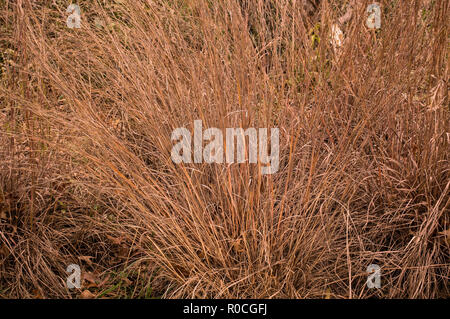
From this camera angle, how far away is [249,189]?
218 centimetres

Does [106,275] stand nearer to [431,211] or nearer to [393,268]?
[393,268]

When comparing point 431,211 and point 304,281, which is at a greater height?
point 431,211

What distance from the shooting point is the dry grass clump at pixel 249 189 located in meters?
2.11

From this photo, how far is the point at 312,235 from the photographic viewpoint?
2.13 m

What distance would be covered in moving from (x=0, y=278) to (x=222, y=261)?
106 centimetres

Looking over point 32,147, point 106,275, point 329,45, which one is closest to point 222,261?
point 106,275

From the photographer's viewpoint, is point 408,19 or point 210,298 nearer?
point 210,298

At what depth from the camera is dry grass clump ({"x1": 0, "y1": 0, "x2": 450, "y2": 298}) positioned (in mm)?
2107

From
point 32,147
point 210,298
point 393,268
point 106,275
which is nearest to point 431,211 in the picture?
point 393,268

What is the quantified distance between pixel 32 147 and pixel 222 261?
1.15 meters

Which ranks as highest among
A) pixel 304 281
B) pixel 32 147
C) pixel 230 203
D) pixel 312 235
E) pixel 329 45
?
pixel 329 45

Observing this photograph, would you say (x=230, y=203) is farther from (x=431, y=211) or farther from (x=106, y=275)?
(x=431, y=211)
